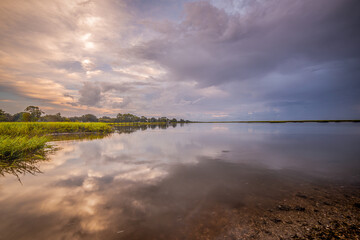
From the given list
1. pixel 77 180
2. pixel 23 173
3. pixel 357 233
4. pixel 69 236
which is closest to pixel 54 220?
pixel 69 236

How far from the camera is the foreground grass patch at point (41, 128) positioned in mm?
21531

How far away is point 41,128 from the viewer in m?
30.0

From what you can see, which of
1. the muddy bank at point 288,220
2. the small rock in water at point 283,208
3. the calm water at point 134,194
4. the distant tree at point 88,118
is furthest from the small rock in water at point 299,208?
the distant tree at point 88,118

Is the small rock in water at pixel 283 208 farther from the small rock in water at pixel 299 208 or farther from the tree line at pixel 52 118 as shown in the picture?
the tree line at pixel 52 118

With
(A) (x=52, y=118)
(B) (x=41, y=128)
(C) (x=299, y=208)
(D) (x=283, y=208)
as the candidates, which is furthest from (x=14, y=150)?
(A) (x=52, y=118)

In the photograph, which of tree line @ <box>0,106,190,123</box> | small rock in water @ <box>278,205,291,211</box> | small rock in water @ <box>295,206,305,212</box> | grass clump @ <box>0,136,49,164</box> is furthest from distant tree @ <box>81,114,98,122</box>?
small rock in water @ <box>295,206,305,212</box>

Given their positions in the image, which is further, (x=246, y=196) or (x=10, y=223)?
(x=246, y=196)

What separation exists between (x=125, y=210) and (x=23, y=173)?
9490mm

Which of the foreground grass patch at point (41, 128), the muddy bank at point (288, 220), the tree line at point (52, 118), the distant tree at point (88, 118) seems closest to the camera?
the muddy bank at point (288, 220)

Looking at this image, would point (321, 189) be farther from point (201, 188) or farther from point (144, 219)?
point (144, 219)

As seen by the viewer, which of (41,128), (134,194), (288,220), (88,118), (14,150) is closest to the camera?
(288,220)

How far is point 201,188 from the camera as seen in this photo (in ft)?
25.8

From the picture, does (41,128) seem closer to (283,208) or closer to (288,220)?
Result: (283,208)

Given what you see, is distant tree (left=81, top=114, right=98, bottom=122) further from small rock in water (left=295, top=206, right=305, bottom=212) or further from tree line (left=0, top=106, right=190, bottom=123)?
small rock in water (left=295, top=206, right=305, bottom=212)
